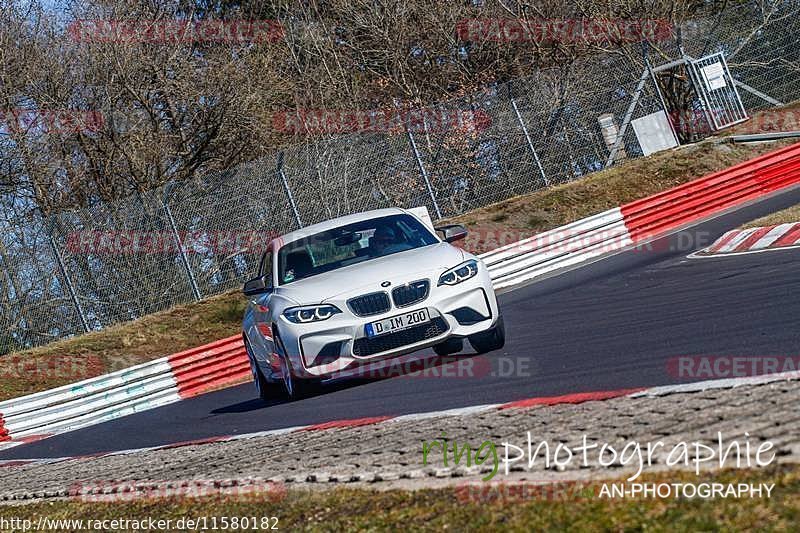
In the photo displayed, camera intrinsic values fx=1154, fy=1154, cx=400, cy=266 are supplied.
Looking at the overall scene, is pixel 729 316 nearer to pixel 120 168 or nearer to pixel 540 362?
pixel 540 362

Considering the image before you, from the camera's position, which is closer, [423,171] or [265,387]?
[265,387]

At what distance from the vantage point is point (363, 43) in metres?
34.5

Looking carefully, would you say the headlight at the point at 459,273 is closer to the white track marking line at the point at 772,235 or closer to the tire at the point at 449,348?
the tire at the point at 449,348

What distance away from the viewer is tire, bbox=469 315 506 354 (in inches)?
416

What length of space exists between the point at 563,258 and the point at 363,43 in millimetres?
17300

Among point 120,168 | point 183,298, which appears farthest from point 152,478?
point 120,168

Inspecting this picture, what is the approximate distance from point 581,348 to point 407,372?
2007 mm

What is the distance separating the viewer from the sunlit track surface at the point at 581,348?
822 centimetres

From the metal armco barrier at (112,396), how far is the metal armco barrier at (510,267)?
0.01 meters

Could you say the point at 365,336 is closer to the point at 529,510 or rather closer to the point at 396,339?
the point at 396,339

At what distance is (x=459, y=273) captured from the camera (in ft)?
32.9

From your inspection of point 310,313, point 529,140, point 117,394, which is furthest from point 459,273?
point 529,140
